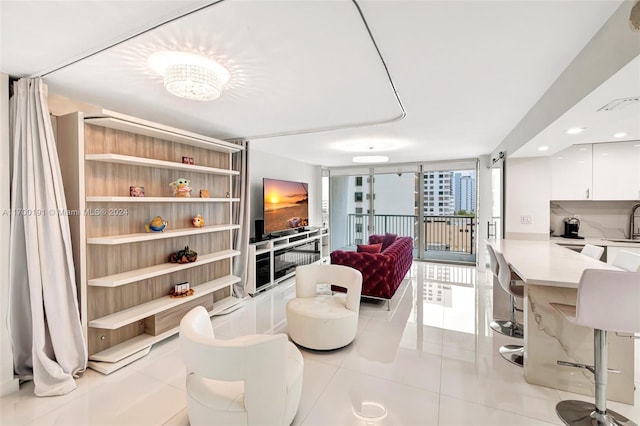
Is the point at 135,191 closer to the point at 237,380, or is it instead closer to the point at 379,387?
the point at 237,380

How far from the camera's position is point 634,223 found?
3.94 metres

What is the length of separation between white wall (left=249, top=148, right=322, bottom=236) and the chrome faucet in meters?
→ 5.61

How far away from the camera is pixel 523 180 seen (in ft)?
12.8

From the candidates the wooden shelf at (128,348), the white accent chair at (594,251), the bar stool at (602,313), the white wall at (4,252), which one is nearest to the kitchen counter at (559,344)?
the bar stool at (602,313)

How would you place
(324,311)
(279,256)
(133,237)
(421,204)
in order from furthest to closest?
(421,204) < (279,256) < (324,311) < (133,237)

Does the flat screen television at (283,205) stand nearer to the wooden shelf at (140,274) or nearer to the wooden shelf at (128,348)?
the wooden shelf at (140,274)

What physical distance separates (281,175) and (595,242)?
5179mm

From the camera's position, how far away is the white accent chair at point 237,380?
141cm

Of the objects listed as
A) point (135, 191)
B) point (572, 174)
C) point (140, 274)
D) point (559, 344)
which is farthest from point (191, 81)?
point (572, 174)

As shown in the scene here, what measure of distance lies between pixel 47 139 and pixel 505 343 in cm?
438

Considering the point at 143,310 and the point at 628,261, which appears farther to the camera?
the point at 143,310

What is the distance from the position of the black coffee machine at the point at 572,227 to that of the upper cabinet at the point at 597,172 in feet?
1.21

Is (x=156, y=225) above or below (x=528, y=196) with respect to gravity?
below

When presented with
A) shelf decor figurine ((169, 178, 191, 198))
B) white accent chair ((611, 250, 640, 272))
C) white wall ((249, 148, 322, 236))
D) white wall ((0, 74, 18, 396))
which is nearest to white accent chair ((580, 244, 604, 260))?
white accent chair ((611, 250, 640, 272))
